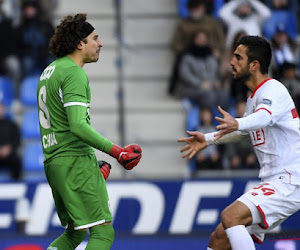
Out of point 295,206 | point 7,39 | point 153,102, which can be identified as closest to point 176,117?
point 153,102

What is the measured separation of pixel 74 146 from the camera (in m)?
5.63

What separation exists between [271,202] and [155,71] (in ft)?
18.1

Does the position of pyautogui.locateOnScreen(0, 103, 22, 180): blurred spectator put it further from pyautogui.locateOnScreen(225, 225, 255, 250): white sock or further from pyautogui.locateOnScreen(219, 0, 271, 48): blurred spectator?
pyautogui.locateOnScreen(225, 225, 255, 250): white sock

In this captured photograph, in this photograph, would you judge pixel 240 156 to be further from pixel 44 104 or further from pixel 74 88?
pixel 74 88

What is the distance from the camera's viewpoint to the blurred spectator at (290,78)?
1022 centimetres

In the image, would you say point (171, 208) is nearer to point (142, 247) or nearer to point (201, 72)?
point (142, 247)

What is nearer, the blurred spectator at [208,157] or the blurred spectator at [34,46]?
the blurred spectator at [208,157]

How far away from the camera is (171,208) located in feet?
29.8

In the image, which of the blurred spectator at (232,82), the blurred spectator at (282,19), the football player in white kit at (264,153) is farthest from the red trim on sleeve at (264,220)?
the blurred spectator at (282,19)

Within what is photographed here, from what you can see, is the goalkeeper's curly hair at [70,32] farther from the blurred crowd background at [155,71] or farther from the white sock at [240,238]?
the blurred crowd background at [155,71]

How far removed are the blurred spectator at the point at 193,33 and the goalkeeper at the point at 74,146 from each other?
5.05 meters

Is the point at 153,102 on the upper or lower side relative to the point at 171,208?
upper

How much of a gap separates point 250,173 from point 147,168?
4.30 feet

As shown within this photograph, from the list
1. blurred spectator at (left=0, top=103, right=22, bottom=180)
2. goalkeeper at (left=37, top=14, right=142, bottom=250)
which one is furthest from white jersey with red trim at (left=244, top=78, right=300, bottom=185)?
blurred spectator at (left=0, top=103, right=22, bottom=180)
